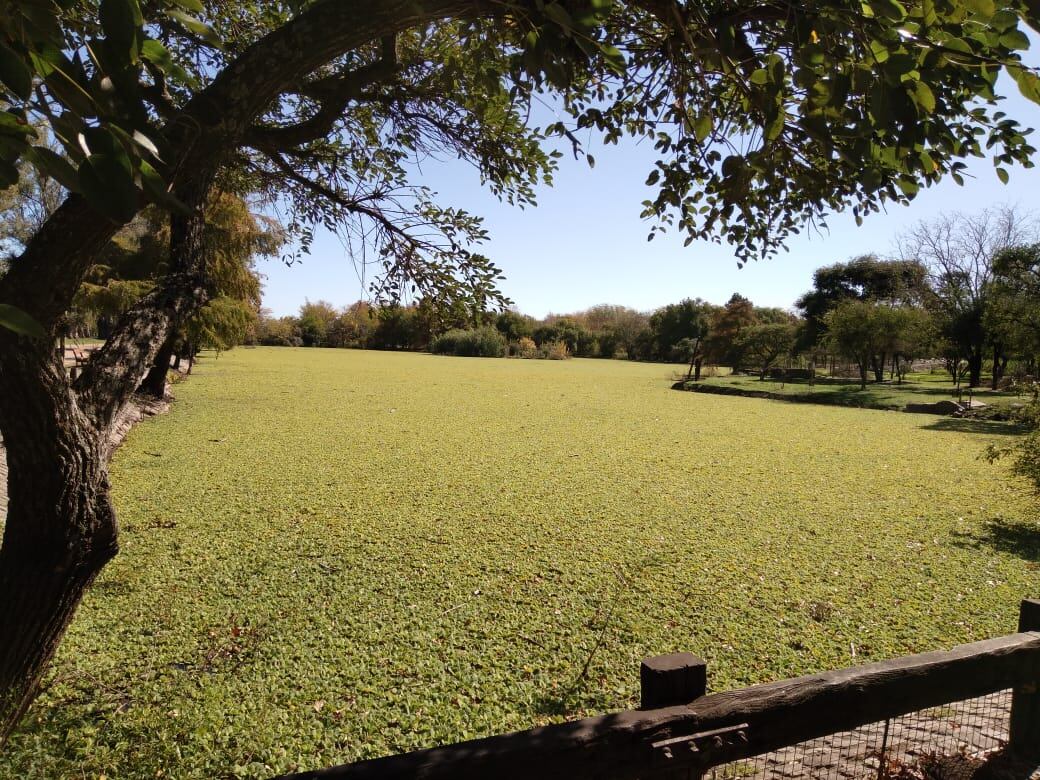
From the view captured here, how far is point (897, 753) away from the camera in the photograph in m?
2.16

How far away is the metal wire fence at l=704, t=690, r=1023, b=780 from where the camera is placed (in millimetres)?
2035

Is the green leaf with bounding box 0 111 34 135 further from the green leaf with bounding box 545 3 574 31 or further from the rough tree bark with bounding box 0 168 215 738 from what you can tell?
the rough tree bark with bounding box 0 168 215 738

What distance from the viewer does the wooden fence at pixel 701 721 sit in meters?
1.26

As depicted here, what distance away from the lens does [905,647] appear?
3.15 m

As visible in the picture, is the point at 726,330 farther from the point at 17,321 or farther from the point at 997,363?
the point at 17,321

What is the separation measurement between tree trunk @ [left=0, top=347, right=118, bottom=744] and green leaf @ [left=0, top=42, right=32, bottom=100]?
1.20 meters

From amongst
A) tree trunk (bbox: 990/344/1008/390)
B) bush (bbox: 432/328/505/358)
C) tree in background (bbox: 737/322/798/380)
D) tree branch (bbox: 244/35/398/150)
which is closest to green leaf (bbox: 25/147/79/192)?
tree branch (bbox: 244/35/398/150)

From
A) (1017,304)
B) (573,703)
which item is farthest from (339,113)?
(1017,304)

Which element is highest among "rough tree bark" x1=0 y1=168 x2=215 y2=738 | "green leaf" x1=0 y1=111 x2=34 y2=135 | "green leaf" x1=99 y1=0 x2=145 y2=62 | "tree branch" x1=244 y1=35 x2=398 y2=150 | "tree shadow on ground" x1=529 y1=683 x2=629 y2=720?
"tree branch" x1=244 y1=35 x2=398 y2=150

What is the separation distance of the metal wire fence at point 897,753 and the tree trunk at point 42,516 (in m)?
2.32

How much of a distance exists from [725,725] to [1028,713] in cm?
137

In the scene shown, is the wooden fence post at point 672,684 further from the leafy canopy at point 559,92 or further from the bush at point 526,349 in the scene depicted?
the bush at point 526,349

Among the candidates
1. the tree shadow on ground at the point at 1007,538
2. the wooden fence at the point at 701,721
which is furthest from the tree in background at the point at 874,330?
the wooden fence at the point at 701,721

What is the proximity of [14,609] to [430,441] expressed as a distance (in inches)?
272
